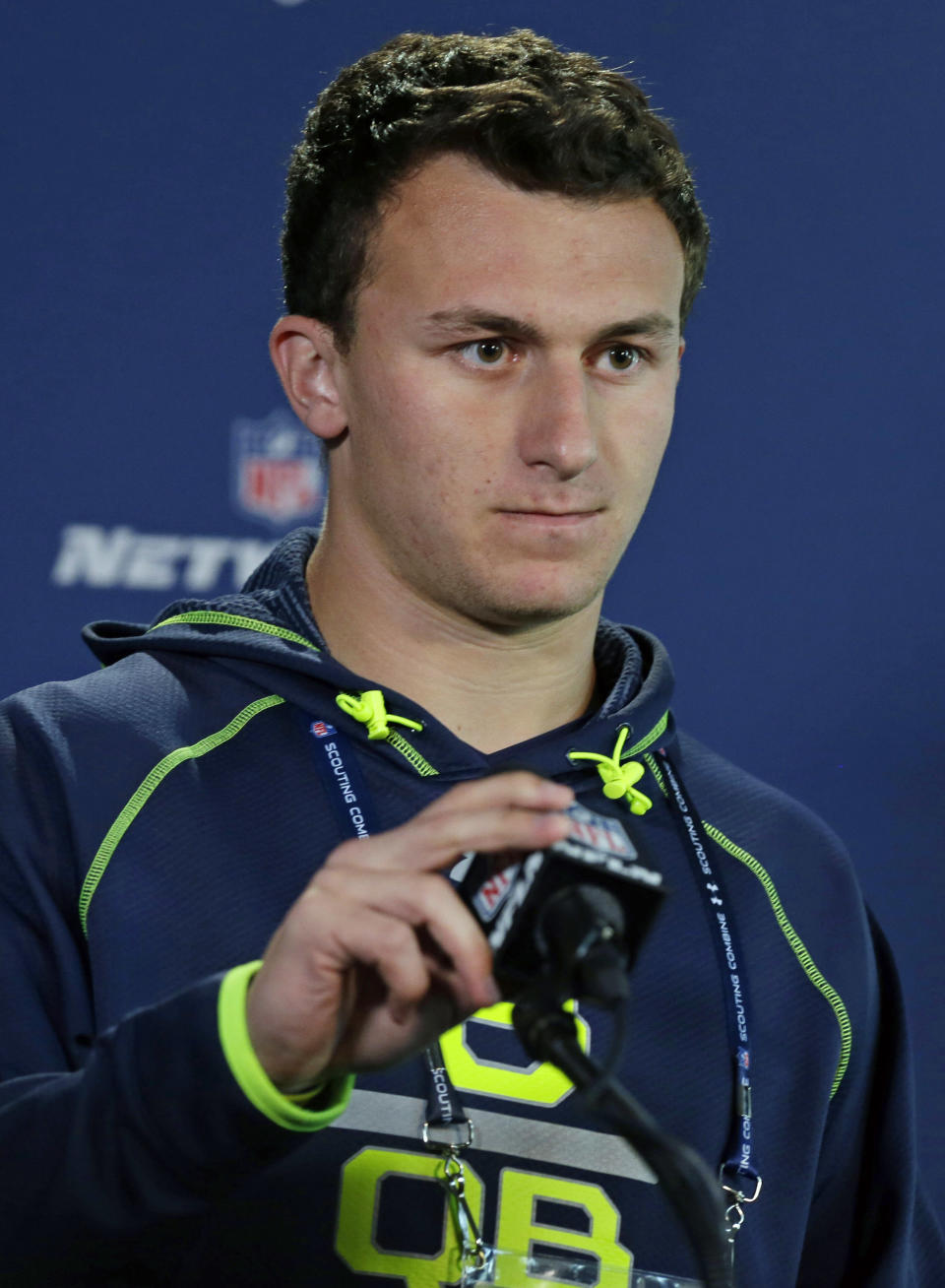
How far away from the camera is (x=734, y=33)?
180 cm

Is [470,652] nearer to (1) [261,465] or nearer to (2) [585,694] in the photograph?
(2) [585,694]

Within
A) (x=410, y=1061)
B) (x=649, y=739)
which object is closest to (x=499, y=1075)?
(x=410, y=1061)

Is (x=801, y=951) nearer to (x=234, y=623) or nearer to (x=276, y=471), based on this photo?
(x=234, y=623)

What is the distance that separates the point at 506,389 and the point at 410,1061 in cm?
44

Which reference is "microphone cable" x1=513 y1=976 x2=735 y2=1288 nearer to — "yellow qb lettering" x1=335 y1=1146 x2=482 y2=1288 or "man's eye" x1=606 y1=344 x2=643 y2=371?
"yellow qb lettering" x1=335 y1=1146 x2=482 y2=1288

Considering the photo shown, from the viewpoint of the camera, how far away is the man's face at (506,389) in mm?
1127

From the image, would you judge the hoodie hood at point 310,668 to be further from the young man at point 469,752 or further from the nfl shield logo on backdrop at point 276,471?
the nfl shield logo on backdrop at point 276,471

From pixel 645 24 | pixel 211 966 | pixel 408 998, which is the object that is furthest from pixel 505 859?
pixel 645 24

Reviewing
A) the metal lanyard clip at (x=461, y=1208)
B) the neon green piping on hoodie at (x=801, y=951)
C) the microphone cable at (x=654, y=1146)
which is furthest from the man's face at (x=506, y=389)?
the microphone cable at (x=654, y=1146)

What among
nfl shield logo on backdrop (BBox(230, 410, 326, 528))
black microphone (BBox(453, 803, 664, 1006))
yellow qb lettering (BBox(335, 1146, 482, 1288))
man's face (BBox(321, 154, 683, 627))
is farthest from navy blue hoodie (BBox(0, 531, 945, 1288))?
nfl shield logo on backdrop (BBox(230, 410, 326, 528))

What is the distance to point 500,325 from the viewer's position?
44.4 inches

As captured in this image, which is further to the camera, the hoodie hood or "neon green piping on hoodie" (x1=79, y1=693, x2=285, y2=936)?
the hoodie hood

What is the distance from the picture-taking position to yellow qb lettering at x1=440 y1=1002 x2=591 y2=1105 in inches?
42.5

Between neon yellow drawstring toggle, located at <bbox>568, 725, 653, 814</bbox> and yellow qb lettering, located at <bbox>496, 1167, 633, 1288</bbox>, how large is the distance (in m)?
0.27
